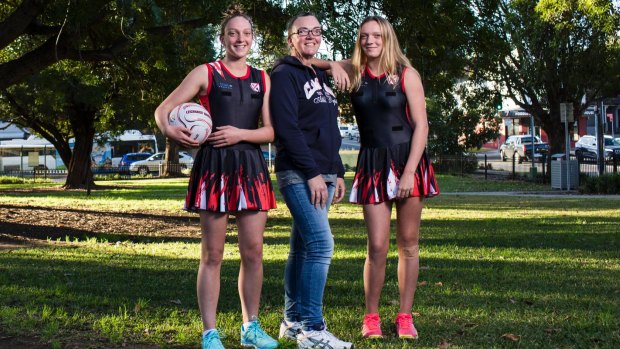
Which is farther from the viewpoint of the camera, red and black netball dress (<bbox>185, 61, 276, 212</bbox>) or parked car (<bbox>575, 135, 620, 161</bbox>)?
parked car (<bbox>575, 135, 620, 161</bbox>)

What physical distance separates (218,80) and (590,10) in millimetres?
12434

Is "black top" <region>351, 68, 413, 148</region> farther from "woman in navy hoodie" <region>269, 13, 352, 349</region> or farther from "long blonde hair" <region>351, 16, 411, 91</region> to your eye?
"woman in navy hoodie" <region>269, 13, 352, 349</region>

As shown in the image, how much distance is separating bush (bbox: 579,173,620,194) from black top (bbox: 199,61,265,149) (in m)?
22.6

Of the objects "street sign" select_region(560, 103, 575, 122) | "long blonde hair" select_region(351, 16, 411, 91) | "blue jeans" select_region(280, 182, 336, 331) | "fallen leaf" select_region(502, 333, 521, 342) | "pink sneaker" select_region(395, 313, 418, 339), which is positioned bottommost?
"fallen leaf" select_region(502, 333, 521, 342)

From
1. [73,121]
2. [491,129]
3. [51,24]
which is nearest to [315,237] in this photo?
[51,24]

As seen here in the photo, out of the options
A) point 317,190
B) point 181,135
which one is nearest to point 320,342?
point 317,190

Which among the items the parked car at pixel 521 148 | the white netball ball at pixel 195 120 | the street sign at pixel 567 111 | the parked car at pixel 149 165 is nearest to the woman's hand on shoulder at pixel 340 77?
the white netball ball at pixel 195 120

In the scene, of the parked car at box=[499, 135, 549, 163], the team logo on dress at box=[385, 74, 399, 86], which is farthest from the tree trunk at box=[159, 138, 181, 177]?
the team logo on dress at box=[385, 74, 399, 86]

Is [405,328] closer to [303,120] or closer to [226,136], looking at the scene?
[303,120]

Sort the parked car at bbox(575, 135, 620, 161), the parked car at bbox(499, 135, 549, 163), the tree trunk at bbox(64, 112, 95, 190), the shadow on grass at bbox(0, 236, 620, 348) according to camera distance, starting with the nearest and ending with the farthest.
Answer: the shadow on grass at bbox(0, 236, 620, 348) → the tree trunk at bbox(64, 112, 95, 190) → the parked car at bbox(575, 135, 620, 161) → the parked car at bbox(499, 135, 549, 163)

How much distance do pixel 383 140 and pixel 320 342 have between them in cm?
133

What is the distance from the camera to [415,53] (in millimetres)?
16297

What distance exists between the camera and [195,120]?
517 centimetres

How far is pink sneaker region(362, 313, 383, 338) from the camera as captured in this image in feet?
19.0
